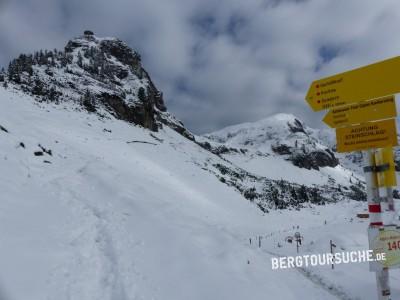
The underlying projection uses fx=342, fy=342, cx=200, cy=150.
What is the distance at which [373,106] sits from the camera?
5016 mm

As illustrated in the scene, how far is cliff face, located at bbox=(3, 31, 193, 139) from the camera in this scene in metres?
64.3

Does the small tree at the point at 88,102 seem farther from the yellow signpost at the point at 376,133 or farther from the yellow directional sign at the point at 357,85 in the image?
the yellow signpost at the point at 376,133

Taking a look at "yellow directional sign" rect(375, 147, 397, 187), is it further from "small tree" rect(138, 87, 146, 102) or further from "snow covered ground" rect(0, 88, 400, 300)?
"small tree" rect(138, 87, 146, 102)

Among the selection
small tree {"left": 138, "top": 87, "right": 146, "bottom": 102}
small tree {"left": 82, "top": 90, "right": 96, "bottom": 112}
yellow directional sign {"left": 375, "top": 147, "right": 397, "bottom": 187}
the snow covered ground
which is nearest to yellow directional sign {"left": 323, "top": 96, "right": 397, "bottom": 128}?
yellow directional sign {"left": 375, "top": 147, "right": 397, "bottom": 187}

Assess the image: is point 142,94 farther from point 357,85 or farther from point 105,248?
point 357,85

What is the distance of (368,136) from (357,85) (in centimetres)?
79

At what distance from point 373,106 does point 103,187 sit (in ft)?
49.9

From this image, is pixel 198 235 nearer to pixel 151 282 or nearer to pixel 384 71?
pixel 151 282

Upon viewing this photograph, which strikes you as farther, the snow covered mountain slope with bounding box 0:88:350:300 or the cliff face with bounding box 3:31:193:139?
the cliff face with bounding box 3:31:193:139

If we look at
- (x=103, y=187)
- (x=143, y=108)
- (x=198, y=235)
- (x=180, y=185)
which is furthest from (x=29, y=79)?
(x=198, y=235)

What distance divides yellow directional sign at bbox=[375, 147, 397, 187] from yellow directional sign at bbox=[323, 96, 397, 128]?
0.50 metres

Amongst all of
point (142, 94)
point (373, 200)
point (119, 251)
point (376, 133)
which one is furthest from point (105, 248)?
point (142, 94)

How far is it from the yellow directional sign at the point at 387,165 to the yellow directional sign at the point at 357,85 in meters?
0.82

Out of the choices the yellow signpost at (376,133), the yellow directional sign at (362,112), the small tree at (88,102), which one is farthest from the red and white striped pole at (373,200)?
the small tree at (88,102)
